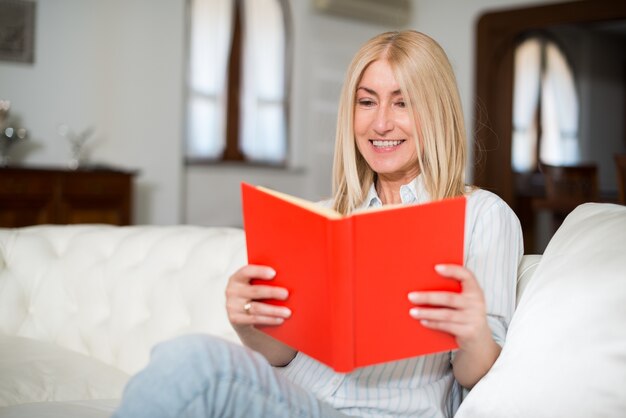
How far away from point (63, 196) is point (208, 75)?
198 centimetres

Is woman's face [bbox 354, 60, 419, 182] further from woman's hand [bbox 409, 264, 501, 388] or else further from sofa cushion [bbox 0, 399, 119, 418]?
sofa cushion [bbox 0, 399, 119, 418]

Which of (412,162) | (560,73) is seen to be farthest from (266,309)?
(560,73)

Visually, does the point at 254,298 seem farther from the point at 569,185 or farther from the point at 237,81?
the point at 237,81

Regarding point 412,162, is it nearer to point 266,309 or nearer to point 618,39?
point 266,309

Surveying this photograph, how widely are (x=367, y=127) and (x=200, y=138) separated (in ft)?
15.6

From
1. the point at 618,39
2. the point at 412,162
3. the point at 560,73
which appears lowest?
the point at 412,162

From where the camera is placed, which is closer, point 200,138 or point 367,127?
point 367,127

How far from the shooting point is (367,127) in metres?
1.47

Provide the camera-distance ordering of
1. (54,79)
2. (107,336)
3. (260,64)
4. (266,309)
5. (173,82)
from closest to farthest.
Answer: (266,309), (107,336), (54,79), (173,82), (260,64)

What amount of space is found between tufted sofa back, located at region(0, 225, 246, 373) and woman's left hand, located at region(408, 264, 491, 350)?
88 centimetres

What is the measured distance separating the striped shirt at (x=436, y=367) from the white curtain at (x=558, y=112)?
741cm

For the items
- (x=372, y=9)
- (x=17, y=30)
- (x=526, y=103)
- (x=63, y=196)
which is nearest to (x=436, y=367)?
(x=63, y=196)

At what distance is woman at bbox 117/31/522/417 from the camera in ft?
3.38

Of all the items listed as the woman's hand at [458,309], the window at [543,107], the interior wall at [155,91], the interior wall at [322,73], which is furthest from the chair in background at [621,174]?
the window at [543,107]
